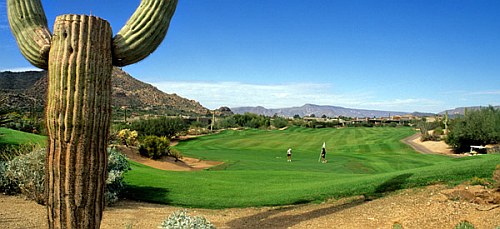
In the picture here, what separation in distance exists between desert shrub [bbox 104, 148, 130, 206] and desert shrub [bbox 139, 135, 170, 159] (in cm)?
1534

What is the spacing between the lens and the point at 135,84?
314ft

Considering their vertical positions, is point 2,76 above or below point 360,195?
above

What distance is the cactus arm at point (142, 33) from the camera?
5.47 metres

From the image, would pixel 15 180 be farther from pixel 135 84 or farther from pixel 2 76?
pixel 135 84

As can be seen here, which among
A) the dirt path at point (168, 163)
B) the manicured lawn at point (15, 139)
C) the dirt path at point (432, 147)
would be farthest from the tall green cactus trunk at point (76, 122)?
the dirt path at point (432, 147)

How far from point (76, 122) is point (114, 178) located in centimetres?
702

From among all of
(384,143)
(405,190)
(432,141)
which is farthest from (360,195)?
(432,141)

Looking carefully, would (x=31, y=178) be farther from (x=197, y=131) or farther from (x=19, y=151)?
(x=197, y=131)

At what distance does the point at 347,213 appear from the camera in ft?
31.0

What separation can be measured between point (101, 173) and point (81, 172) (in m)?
0.27

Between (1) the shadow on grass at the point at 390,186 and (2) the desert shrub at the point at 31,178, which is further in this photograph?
(1) the shadow on grass at the point at 390,186

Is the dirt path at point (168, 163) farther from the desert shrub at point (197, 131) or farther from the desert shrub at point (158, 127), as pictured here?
the desert shrub at point (197, 131)

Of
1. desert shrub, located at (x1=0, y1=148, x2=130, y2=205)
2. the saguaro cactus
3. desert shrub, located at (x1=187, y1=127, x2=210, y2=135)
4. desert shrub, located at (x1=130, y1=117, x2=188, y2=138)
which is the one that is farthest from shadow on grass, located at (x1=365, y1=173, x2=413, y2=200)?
desert shrub, located at (x1=187, y1=127, x2=210, y2=135)

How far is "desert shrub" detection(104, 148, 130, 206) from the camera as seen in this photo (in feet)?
36.4
